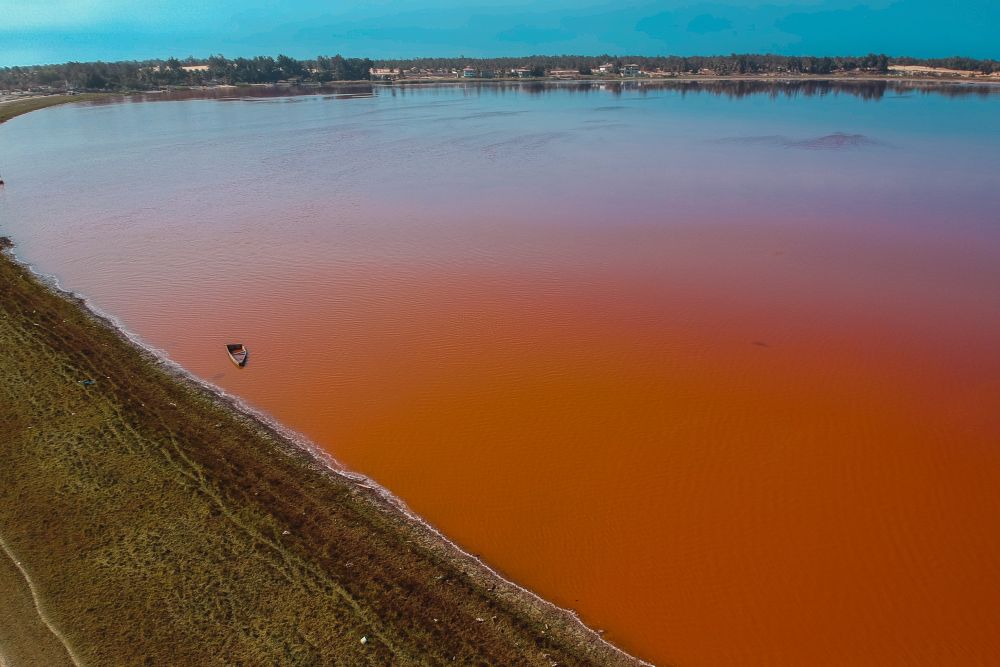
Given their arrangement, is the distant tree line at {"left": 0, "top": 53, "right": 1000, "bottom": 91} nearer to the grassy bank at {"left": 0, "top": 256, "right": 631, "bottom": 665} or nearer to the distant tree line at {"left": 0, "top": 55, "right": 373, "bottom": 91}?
the distant tree line at {"left": 0, "top": 55, "right": 373, "bottom": 91}

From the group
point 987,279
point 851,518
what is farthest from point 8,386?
point 987,279

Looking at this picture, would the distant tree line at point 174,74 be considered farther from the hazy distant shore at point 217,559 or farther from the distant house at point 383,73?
the hazy distant shore at point 217,559

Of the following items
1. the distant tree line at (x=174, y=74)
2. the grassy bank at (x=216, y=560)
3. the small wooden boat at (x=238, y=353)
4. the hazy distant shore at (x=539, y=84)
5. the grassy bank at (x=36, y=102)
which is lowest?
the grassy bank at (x=216, y=560)

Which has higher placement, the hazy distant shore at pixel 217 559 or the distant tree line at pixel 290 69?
the distant tree line at pixel 290 69

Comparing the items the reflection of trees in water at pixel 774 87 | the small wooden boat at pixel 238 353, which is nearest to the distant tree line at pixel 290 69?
the reflection of trees in water at pixel 774 87

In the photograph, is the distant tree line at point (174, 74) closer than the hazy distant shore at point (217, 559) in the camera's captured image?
No

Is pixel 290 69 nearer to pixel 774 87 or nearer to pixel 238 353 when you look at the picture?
pixel 774 87

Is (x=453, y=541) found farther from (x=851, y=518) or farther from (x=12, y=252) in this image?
(x=12, y=252)
